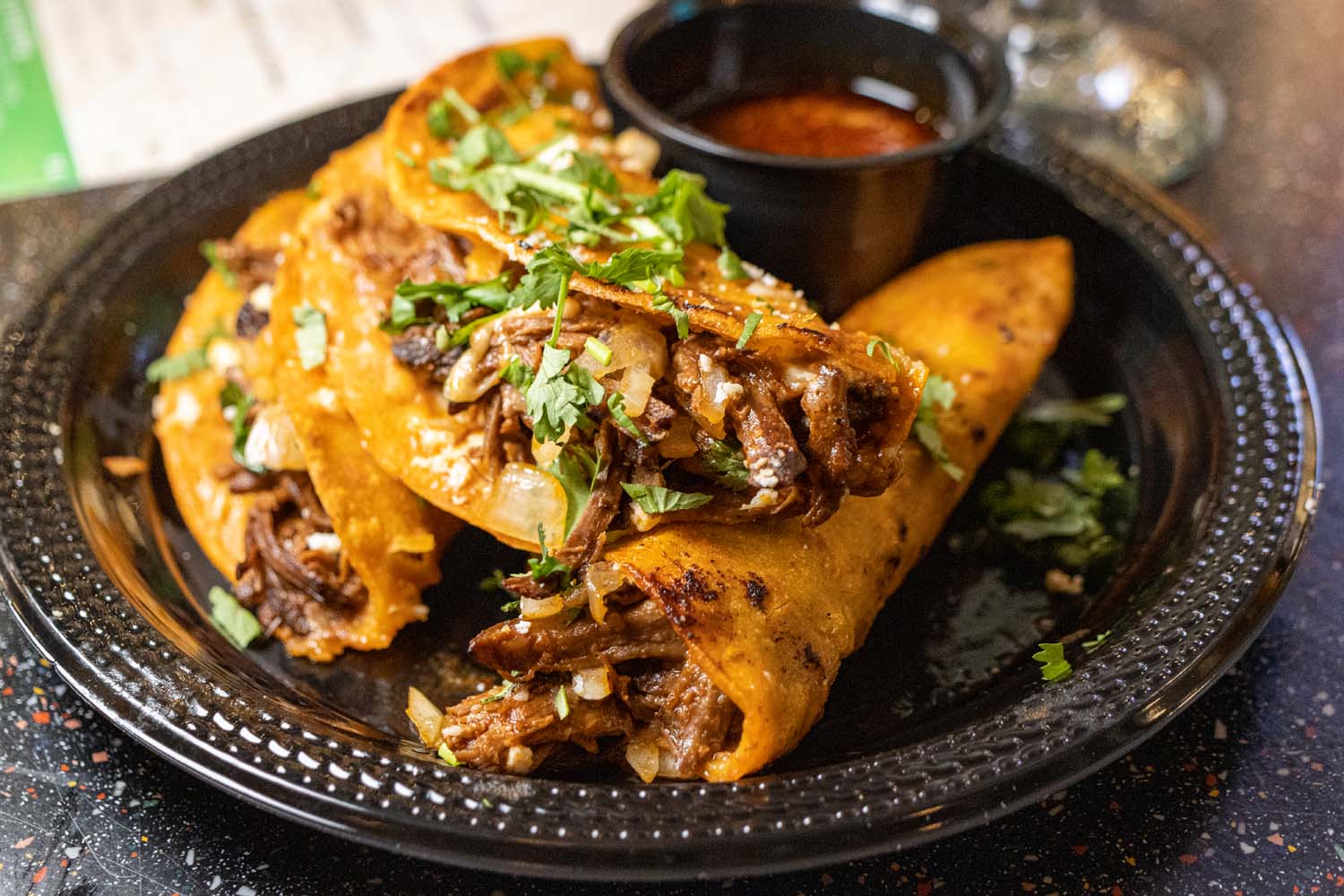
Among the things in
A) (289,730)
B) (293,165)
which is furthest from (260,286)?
(289,730)

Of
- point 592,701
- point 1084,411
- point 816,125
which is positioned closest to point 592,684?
point 592,701

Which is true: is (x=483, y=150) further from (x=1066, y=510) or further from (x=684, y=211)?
(x=1066, y=510)

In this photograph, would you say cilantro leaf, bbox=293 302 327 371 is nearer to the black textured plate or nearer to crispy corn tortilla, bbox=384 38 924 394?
crispy corn tortilla, bbox=384 38 924 394

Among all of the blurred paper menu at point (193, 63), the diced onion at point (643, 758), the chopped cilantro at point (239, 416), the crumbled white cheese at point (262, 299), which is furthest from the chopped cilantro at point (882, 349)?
the blurred paper menu at point (193, 63)

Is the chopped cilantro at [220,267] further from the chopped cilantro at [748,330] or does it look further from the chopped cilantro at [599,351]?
the chopped cilantro at [748,330]

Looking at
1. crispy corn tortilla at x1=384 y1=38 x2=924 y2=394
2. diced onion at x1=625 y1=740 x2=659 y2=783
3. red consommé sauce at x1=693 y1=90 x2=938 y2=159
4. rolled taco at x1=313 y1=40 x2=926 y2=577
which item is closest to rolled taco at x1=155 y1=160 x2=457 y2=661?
rolled taco at x1=313 y1=40 x2=926 y2=577

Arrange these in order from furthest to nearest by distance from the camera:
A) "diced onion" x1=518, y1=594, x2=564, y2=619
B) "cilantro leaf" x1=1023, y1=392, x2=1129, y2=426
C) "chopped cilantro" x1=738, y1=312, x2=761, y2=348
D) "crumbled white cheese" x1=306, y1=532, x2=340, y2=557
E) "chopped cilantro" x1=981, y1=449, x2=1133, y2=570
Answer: "cilantro leaf" x1=1023, y1=392, x2=1129, y2=426 < "chopped cilantro" x1=981, y1=449, x2=1133, y2=570 < "crumbled white cheese" x1=306, y1=532, x2=340, y2=557 < "diced onion" x1=518, y1=594, x2=564, y2=619 < "chopped cilantro" x1=738, y1=312, x2=761, y2=348
